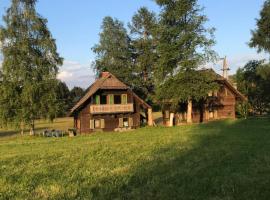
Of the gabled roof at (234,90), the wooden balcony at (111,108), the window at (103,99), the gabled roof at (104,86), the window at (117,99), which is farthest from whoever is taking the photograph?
the gabled roof at (234,90)

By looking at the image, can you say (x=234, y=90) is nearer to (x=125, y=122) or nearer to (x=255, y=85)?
(x=255, y=85)

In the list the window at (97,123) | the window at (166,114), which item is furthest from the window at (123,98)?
the window at (166,114)

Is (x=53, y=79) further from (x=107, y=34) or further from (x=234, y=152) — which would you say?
(x=234, y=152)

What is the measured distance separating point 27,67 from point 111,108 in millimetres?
11346

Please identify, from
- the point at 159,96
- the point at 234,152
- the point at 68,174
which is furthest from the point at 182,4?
the point at 68,174

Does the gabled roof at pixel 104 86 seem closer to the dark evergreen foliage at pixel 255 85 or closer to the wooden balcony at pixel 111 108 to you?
the wooden balcony at pixel 111 108

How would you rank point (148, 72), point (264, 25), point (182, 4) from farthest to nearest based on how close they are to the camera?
point (148, 72)
point (264, 25)
point (182, 4)

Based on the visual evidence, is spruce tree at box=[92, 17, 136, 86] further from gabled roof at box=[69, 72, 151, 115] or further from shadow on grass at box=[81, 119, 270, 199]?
shadow on grass at box=[81, 119, 270, 199]

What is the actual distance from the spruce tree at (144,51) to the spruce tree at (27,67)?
12.2 metres

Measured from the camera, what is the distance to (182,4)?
51.1 metres

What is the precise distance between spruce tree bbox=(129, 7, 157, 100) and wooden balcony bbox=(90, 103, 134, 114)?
13.0ft

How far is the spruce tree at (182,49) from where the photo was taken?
50688 mm

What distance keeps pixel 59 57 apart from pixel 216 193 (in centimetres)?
4730

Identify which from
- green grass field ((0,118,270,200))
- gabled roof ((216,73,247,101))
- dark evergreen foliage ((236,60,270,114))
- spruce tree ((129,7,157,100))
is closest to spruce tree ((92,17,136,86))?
spruce tree ((129,7,157,100))
